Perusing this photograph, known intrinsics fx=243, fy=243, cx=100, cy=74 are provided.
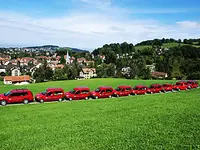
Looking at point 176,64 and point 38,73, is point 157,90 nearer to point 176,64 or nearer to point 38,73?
point 38,73

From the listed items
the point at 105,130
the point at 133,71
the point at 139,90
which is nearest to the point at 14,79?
the point at 133,71

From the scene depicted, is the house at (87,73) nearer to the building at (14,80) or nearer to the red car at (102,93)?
the building at (14,80)

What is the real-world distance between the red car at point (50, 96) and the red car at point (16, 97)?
3.64ft

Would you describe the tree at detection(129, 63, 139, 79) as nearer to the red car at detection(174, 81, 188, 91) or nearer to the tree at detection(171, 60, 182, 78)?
the tree at detection(171, 60, 182, 78)

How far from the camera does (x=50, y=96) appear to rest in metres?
29.9

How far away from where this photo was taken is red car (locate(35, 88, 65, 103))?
1160 inches

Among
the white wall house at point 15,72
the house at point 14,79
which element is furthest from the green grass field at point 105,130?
the white wall house at point 15,72

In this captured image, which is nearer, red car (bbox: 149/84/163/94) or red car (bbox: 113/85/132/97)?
red car (bbox: 113/85/132/97)

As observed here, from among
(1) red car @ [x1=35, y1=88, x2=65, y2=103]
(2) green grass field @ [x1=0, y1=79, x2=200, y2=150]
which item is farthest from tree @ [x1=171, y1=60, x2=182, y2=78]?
(2) green grass field @ [x1=0, y1=79, x2=200, y2=150]

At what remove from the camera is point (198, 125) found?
1401cm

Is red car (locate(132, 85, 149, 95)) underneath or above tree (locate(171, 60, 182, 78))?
underneath

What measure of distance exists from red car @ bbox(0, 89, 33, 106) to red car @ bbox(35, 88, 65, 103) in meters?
1.11

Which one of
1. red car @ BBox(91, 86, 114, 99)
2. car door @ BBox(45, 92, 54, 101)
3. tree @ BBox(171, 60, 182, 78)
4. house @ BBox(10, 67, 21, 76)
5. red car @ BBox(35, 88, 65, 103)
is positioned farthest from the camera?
house @ BBox(10, 67, 21, 76)

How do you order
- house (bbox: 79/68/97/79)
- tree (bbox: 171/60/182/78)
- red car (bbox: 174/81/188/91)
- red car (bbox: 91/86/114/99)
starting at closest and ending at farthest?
red car (bbox: 91/86/114/99)
red car (bbox: 174/81/188/91)
tree (bbox: 171/60/182/78)
house (bbox: 79/68/97/79)
